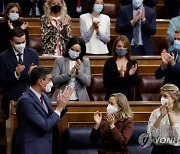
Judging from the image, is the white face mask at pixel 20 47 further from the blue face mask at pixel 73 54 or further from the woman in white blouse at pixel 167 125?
the woman in white blouse at pixel 167 125

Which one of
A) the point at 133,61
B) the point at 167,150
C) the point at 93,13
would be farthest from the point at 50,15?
the point at 167,150

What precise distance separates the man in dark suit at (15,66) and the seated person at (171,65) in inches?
44.8

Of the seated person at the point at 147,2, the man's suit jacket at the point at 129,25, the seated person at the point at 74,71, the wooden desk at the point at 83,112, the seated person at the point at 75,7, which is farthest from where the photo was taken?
the seated person at the point at 75,7

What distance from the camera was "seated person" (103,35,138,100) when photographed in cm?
581

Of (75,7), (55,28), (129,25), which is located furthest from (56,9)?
(75,7)

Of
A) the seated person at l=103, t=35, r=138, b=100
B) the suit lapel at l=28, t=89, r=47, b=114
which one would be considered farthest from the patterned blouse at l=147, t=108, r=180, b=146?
the seated person at l=103, t=35, r=138, b=100

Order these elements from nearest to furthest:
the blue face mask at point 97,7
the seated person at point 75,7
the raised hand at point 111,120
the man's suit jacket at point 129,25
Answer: the raised hand at point 111,120
the blue face mask at point 97,7
the man's suit jacket at point 129,25
the seated person at point 75,7

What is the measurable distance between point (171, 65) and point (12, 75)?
1431mm

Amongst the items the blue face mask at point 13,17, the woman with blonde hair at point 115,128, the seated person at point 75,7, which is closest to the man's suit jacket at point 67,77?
the blue face mask at point 13,17

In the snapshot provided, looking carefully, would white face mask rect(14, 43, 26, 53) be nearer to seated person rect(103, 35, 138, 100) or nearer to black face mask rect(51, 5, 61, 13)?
seated person rect(103, 35, 138, 100)

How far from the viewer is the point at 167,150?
15.8 ft

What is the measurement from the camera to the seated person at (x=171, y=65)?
18.9 ft

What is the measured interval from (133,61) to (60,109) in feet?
4.22

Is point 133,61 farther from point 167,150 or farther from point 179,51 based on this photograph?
point 167,150
